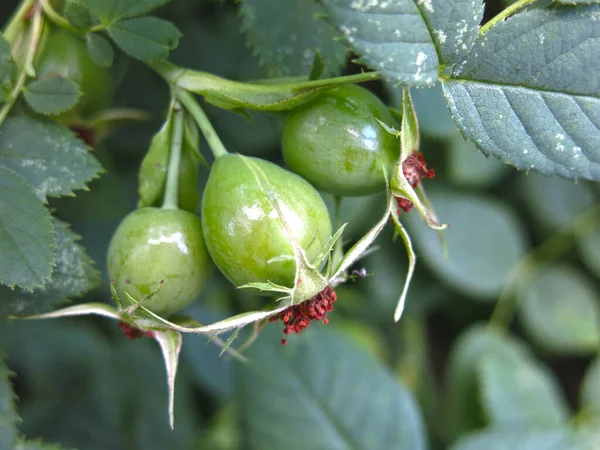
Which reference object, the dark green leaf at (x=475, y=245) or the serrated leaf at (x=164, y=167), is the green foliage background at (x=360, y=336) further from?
the serrated leaf at (x=164, y=167)

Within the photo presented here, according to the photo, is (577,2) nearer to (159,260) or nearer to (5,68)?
(159,260)

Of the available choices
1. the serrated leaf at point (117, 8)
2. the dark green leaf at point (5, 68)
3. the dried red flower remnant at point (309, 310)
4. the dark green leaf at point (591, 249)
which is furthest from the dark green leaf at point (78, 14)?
the dark green leaf at point (591, 249)

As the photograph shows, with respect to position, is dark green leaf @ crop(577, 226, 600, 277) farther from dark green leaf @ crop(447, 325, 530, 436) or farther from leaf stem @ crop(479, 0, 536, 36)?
leaf stem @ crop(479, 0, 536, 36)

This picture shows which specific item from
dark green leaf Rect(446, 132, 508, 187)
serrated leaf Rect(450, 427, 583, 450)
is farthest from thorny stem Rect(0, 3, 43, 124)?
serrated leaf Rect(450, 427, 583, 450)

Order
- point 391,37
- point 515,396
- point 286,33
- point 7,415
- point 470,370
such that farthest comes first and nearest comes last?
1. point 470,370
2. point 515,396
3. point 286,33
4. point 7,415
5. point 391,37

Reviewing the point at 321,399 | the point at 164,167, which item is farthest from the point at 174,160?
the point at 321,399

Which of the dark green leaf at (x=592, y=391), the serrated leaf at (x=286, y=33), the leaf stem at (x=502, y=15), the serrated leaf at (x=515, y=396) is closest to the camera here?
the leaf stem at (x=502, y=15)
